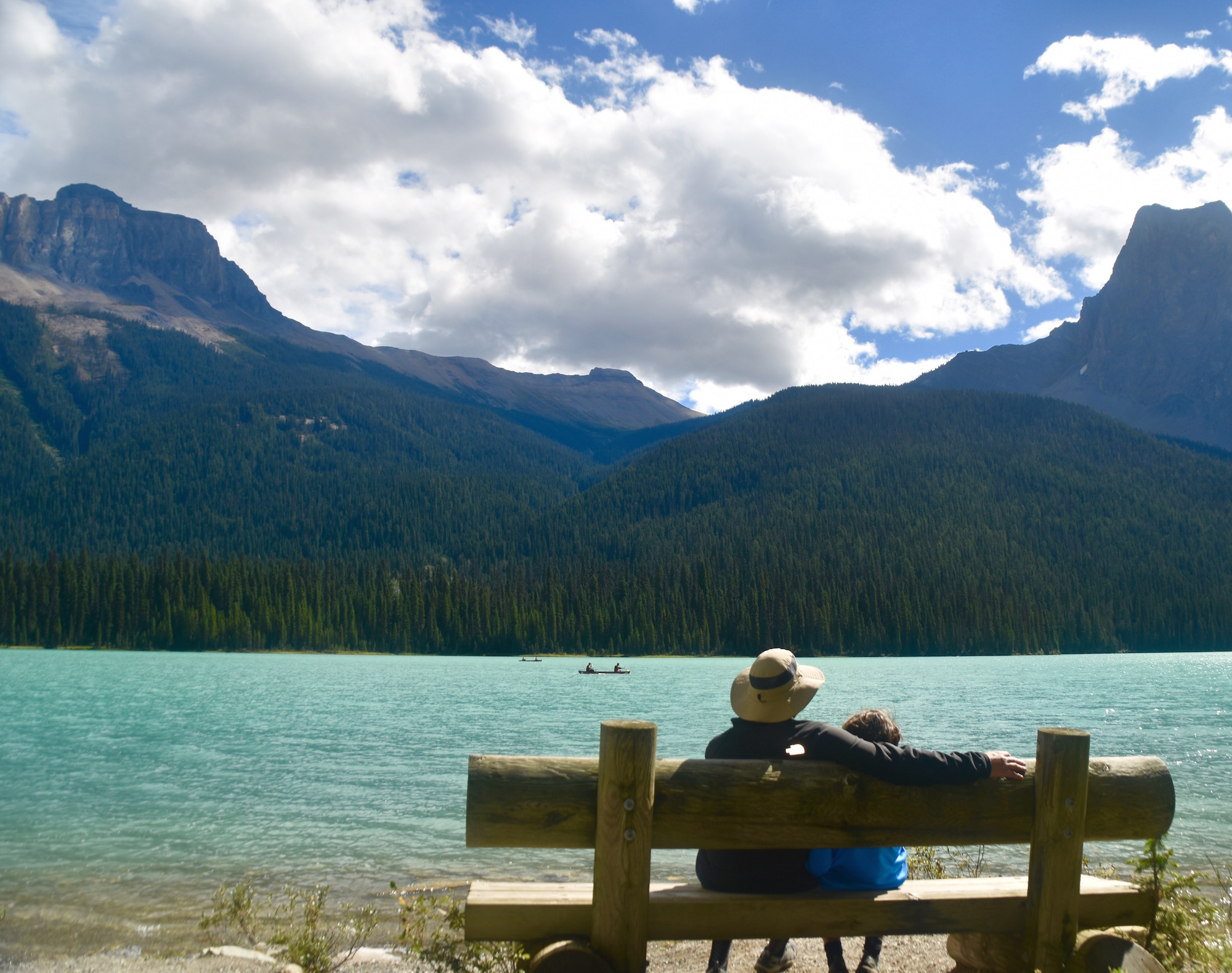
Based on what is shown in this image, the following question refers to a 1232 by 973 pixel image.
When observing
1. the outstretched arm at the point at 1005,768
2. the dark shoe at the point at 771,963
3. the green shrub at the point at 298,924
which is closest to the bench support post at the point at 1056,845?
the outstretched arm at the point at 1005,768

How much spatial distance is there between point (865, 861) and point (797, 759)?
1.17 meters

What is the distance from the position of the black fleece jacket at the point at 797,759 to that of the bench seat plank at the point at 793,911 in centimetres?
16

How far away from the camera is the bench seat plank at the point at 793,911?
203 inches

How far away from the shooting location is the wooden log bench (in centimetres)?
489

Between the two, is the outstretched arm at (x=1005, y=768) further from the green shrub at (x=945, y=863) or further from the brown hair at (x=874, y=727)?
the green shrub at (x=945, y=863)

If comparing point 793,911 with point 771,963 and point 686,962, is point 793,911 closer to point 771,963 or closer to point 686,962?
point 771,963

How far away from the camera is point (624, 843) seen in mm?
4902

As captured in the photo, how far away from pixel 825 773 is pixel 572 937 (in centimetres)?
174

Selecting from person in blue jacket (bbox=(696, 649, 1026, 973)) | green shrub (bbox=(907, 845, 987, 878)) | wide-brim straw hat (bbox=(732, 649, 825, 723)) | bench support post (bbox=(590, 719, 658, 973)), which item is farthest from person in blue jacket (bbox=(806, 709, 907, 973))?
green shrub (bbox=(907, 845, 987, 878))

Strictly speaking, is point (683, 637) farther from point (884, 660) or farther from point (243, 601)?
point (243, 601)

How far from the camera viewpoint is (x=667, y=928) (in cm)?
515

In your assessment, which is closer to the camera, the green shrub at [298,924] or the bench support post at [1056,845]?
the bench support post at [1056,845]

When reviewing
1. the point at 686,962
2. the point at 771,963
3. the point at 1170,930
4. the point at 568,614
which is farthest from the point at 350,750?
the point at 568,614

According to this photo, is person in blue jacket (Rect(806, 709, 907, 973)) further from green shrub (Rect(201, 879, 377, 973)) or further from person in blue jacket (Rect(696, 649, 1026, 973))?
green shrub (Rect(201, 879, 377, 973))
